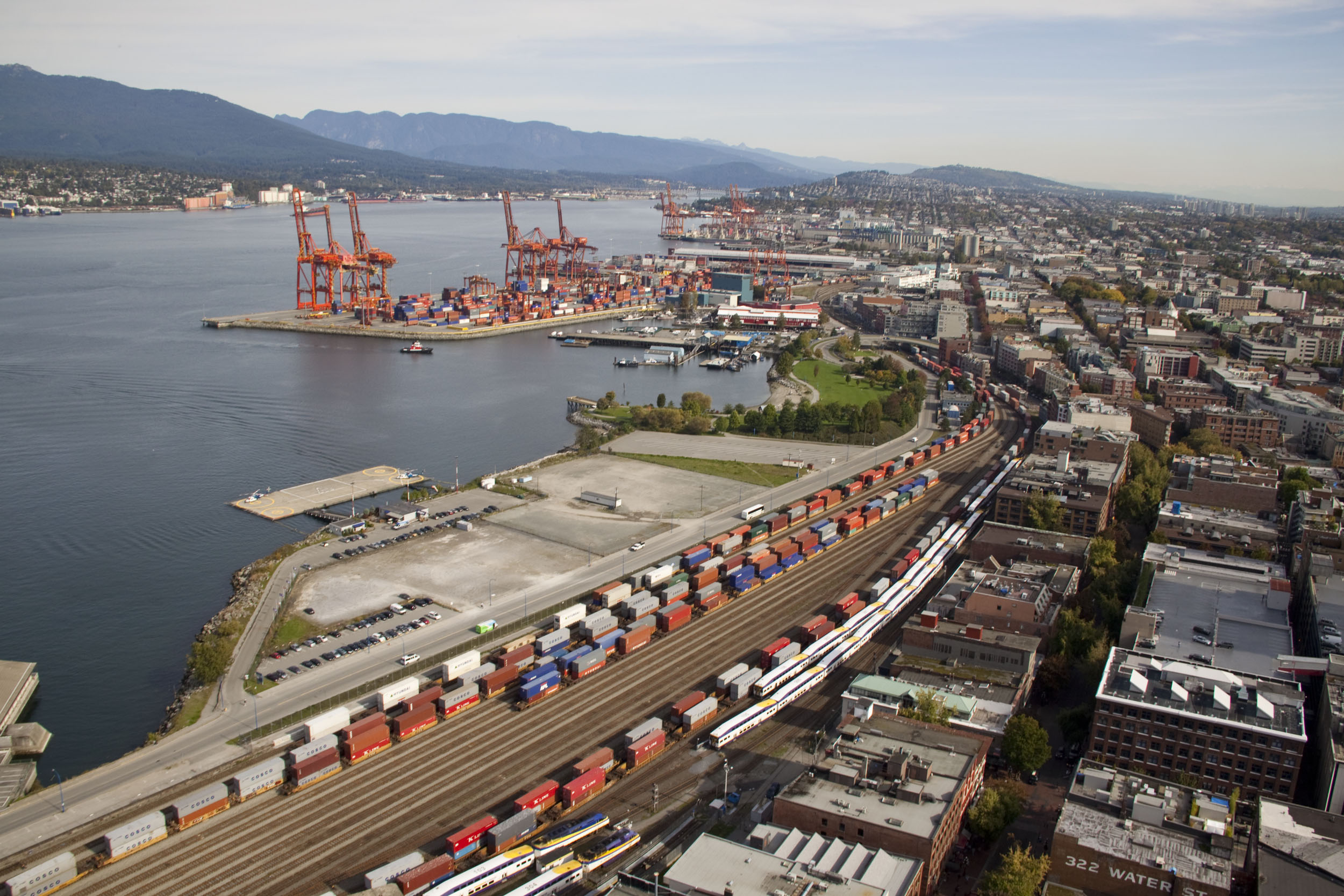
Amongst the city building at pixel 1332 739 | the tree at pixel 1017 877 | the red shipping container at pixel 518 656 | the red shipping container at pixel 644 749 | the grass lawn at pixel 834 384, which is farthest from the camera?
the grass lawn at pixel 834 384

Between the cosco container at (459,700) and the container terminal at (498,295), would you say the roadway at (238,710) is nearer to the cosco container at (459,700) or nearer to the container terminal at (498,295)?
the cosco container at (459,700)

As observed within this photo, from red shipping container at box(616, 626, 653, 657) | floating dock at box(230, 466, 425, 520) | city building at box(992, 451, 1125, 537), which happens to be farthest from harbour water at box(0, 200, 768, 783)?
city building at box(992, 451, 1125, 537)

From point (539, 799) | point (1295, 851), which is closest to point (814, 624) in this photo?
point (539, 799)

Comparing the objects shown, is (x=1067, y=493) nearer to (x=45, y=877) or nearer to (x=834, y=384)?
(x=834, y=384)

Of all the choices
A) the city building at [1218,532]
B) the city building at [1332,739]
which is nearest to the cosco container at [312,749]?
the city building at [1332,739]

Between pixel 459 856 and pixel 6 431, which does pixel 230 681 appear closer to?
pixel 459 856

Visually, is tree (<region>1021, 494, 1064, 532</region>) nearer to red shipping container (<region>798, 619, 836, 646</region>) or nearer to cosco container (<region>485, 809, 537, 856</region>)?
red shipping container (<region>798, 619, 836, 646</region>)

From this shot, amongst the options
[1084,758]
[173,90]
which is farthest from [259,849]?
[173,90]
